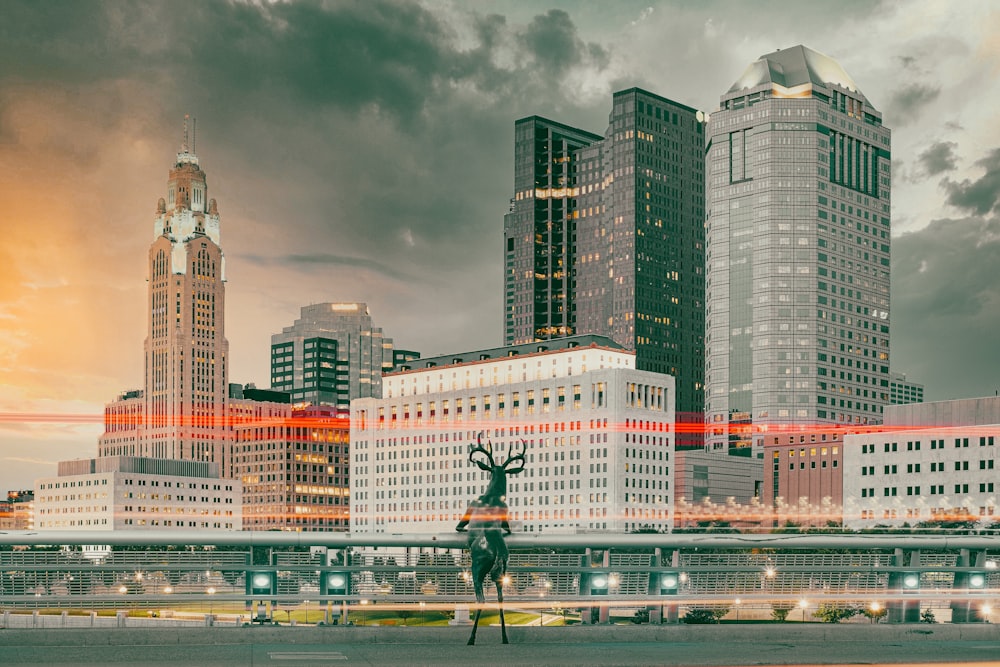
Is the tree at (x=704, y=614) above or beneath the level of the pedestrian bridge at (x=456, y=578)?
beneath

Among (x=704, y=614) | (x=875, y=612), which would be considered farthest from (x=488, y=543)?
(x=875, y=612)

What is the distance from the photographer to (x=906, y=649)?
3394cm

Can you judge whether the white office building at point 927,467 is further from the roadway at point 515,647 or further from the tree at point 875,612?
the roadway at point 515,647

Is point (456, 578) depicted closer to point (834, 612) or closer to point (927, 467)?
point (834, 612)

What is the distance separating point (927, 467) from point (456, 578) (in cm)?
15869

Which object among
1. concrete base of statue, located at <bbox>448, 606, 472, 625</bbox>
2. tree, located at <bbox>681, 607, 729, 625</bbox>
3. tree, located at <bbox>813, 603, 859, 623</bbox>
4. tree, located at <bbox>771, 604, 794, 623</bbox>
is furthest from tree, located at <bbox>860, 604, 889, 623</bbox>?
concrete base of statue, located at <bbox>448, 606, 472, 625</bbox>

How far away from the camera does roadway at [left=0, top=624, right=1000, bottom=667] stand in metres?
30.1

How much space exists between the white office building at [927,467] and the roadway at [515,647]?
146916 millimetres

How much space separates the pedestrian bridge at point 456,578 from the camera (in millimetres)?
37625

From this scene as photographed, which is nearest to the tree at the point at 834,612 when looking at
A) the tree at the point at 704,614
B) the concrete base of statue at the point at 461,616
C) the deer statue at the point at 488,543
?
the tree at the point at 704,614

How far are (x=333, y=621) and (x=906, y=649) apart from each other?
15.3m

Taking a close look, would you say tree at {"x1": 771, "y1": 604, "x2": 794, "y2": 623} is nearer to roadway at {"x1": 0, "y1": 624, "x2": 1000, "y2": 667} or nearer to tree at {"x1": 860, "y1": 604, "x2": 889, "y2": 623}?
tree at {"x1": 860, "y1": 604, "x2": 889, "y2": 623}

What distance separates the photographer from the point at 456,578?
1610 inches

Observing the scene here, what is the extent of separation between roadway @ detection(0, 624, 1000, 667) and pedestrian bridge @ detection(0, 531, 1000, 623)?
188 centimetres
